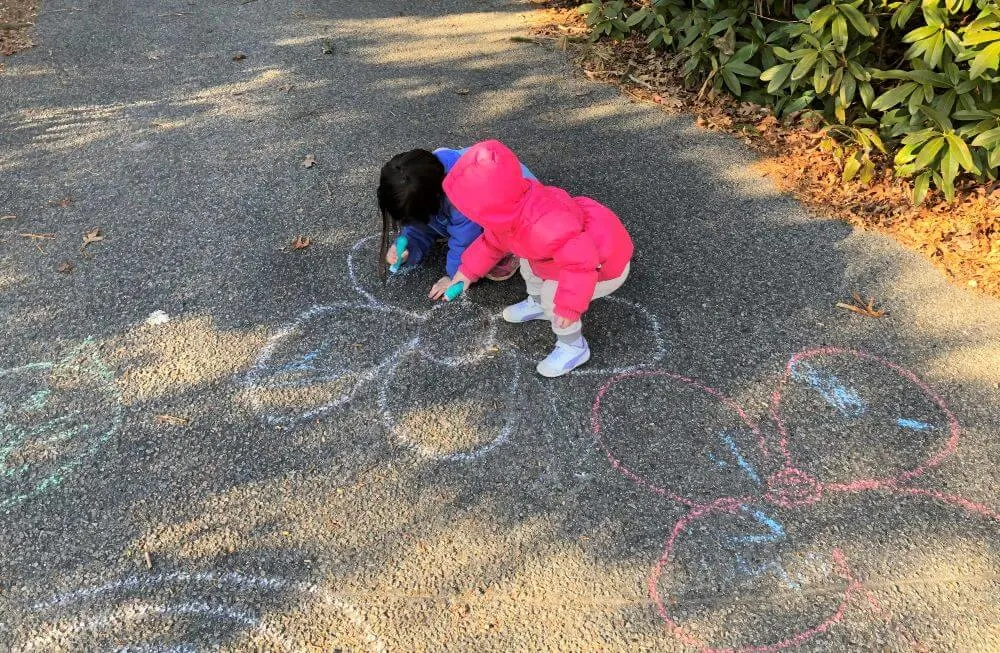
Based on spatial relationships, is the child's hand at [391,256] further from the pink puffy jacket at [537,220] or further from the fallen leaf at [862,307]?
the fallen leaf at [862,307]

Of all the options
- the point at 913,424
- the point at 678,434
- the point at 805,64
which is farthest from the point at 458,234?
the point at 805,64

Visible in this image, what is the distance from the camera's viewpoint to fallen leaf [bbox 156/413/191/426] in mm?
2645

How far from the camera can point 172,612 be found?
83.2 inches

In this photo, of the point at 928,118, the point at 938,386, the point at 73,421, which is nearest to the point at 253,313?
the point at 73,421

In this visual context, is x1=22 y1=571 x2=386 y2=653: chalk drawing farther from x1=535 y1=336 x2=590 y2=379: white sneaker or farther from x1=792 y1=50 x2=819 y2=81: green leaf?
x1=792 y1=50 x2=819 y2=81: green leaf

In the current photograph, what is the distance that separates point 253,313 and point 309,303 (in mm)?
261

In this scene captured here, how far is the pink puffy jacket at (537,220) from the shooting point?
2410mm

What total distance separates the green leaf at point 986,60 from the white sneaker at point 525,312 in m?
2.40

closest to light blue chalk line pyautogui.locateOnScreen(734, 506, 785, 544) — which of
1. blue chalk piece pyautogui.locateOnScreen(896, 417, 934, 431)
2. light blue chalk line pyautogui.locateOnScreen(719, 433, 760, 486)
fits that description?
light blue chalk line pyautogui.locateOnScreen(719, 433, 760, 486)

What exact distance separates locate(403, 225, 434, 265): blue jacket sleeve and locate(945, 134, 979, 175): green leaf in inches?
110

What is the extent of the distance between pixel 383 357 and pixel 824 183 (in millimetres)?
2852

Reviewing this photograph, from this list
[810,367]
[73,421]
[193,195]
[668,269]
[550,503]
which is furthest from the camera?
[193,195]

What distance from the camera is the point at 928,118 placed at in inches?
143

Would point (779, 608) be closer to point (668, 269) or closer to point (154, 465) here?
point (668, 269)
